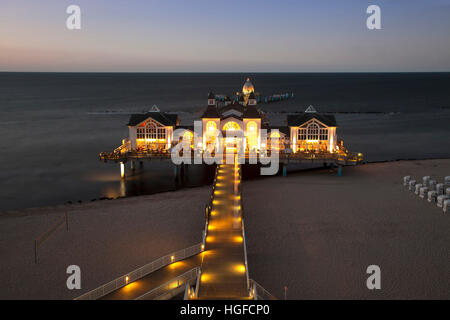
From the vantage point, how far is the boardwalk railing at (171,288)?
1532 cm

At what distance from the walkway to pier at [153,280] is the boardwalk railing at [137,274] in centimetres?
18

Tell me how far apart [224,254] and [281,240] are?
18.4 ft

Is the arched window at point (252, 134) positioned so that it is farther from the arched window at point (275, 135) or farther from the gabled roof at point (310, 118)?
the gabled roof at point (310, 118)

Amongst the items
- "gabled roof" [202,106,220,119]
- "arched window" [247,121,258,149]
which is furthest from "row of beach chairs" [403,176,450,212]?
"gabled roof" [202,106,220,119]

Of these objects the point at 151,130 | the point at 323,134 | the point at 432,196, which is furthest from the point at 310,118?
the point at 151,130

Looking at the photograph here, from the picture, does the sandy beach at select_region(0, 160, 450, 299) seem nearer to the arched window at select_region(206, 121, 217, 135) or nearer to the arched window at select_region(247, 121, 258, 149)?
the arched window at select_region(247, 121, 258, 149)

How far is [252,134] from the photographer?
3875cm

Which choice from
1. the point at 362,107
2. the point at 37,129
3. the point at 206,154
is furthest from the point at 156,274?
the point at 362,107

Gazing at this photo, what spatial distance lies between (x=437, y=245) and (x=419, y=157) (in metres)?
31.9

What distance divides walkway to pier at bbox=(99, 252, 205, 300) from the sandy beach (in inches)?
84.7

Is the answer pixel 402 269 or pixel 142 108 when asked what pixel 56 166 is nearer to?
pixel 402 269

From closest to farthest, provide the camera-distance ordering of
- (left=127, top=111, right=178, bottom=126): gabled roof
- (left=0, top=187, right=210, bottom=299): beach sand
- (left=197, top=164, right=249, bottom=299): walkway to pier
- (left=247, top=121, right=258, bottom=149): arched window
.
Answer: (left=197, top=164, right=249, bottom=299): walkway to pier, (left=0, top=187, right=210, bottom=299): beach sand, (left=127, top=111, right=178, bottom=126): gabled roof, (left=247, top=121, right=258, bottom=149): arched window

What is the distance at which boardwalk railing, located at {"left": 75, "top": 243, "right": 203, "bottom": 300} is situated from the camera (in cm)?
1540

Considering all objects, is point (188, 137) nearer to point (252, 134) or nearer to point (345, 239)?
point (252, 134)
